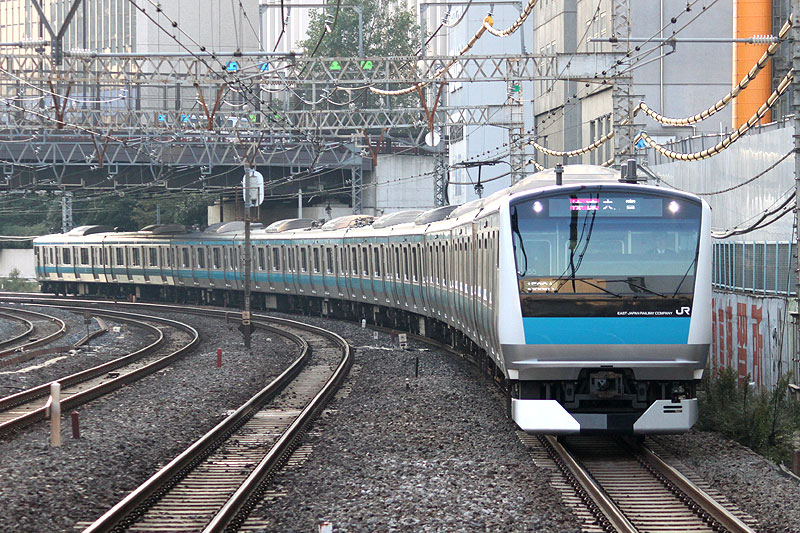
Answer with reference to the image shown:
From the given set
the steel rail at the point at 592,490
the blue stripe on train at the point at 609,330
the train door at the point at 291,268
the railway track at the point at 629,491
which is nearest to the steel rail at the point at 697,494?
the railway track at the point at 629,491

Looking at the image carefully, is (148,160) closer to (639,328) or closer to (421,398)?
(421,398)

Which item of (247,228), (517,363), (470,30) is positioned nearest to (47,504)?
(517,363)

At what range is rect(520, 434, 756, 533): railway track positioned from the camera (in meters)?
8.80

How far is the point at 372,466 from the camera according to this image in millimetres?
11289

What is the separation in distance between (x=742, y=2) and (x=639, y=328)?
2897 centimetres

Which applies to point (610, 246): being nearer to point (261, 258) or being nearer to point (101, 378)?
point (101, 378)

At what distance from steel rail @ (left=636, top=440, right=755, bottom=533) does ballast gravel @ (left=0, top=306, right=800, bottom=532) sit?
11.2 inches

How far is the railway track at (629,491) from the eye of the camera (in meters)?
8.80

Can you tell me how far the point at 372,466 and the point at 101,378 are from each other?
1052 centimetres

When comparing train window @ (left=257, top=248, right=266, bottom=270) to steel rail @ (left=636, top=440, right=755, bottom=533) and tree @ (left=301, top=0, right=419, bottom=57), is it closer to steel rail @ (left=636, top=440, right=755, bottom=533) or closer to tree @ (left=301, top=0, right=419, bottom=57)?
steel rail @ (left=636, top=440, right=755, bottom=533)

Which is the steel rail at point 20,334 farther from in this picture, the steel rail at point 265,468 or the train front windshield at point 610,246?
the train front windshield at point 610,246

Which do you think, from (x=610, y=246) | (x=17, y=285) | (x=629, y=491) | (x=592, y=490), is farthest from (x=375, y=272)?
(x=17, y=285)

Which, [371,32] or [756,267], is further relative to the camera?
[371,32]

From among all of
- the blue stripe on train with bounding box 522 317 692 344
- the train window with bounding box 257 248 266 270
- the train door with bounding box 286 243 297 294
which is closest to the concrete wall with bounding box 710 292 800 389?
the blue stripe on train with bounding box 522 317 692 344
